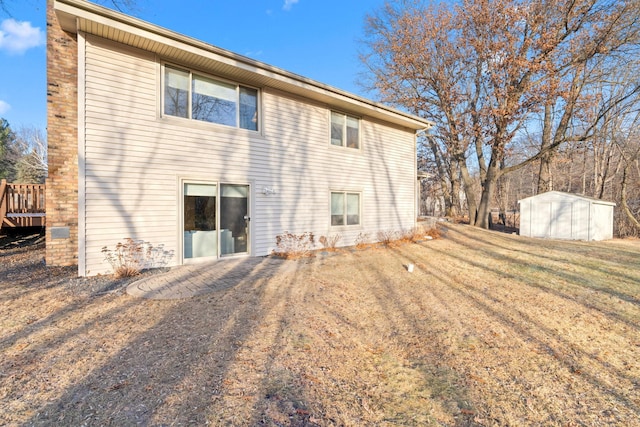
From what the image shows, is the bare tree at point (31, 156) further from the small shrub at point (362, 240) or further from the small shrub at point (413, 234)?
the small shrub at point (413, 234)

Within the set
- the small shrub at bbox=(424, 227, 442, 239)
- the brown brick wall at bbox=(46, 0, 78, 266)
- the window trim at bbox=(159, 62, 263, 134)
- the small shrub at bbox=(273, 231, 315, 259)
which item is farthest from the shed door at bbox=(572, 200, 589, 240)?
the brown brick wall at bbox=(46, 0, 78, 266)

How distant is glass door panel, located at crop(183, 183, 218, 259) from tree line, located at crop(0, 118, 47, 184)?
26.2 m

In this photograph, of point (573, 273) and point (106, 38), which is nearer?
point (106, 38)

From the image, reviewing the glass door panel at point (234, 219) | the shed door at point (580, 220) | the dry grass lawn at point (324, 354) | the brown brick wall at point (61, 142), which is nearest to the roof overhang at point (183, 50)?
the brown brick wall at point (61, 142)

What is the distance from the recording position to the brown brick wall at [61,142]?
5777 millimetres

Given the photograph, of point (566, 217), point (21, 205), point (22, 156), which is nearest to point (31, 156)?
point (22, 156)

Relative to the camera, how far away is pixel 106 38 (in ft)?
18.3

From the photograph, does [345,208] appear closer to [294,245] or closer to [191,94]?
[294,245]

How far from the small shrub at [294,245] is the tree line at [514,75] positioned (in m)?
10.9

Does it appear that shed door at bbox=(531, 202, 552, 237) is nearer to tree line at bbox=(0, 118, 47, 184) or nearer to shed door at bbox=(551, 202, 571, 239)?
shed door at bbox=(551, 202, 571, 239)

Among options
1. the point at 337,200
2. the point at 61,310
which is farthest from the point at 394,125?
the point at 61,310

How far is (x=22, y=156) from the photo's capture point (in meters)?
26.1

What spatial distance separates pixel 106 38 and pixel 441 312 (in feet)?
24.4

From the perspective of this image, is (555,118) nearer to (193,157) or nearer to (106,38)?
(193,157)
